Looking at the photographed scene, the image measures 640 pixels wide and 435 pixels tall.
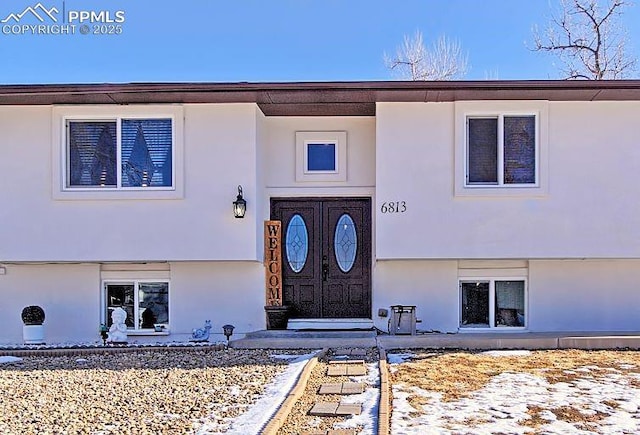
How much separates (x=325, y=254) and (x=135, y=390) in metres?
5.06

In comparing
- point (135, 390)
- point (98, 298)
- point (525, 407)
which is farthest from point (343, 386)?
point (98, 298)

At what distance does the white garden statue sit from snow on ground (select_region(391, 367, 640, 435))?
5251mm

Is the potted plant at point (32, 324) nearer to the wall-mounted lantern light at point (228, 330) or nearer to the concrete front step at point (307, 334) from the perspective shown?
the wall-mounted lantern light at point (228, 330)

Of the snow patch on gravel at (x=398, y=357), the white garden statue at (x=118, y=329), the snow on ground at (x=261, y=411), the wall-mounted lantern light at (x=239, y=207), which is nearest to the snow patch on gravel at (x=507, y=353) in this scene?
the snow patch on gravel at (x=398, y=357)

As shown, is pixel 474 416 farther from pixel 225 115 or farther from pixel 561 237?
pixel 225 115

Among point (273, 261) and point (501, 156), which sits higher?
point (501, 156)

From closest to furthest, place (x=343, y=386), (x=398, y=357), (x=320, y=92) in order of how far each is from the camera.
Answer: (x=343, y=386)
(x=398, y=357)
(x=320, y=92)

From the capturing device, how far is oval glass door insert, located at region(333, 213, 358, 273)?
11430mm

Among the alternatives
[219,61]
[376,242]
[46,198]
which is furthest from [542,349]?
[219,61]

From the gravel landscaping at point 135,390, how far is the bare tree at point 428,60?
15.4 m

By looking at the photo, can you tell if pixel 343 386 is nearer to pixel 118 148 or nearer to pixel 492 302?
pixel 492 302

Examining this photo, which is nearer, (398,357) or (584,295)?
(398,357)

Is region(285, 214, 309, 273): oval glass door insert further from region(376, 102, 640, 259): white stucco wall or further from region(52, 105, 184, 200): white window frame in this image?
region(52, 105, 184, 200): white window frame

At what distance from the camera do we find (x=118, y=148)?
10.4 metres
